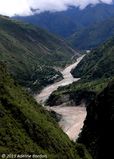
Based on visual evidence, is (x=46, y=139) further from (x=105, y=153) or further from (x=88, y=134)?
(x=88, y=134)

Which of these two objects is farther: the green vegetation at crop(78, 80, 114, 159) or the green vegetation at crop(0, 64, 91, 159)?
the green vegetation at crop(78, 80, 114, 159)

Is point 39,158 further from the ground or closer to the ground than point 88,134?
closer to the ground

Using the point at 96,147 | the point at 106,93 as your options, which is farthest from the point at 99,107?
the point at 96,147

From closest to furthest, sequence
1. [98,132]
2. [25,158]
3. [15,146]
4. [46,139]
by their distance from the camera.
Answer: [25,158] → [15,146] → [46,139] → [98,132]

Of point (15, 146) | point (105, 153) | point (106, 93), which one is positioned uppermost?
point (106, 93)

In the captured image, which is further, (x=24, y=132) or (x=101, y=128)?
(x=101, y=128)

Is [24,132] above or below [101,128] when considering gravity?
below

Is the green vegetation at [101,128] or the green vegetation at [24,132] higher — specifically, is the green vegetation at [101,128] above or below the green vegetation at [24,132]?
above

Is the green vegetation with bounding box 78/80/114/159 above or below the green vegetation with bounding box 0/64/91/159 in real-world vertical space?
above

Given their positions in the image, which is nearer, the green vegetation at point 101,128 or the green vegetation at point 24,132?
the green vegetation at point 24,132

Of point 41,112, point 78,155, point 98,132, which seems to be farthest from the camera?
point 98,132

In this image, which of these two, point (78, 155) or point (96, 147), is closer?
point (78, 155)
